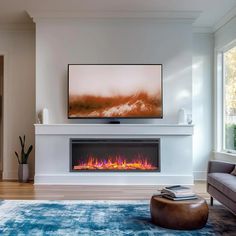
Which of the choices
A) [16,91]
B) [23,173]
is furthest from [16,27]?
[23,173]

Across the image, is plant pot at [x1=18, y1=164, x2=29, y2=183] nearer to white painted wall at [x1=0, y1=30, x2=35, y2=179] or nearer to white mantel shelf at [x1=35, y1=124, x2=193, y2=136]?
white painted wall at [x1=0, y1=30, x2=35, y2=179]

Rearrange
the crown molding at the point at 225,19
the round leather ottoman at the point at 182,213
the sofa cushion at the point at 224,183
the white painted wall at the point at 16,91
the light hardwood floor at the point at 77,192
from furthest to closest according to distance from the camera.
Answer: the white painted wall at the point at 16,91
the crown molding at the point at 225,19
the light hardwood floor at the point at 77,192
the sofa cushion at the point at 224,183
the round leather ottoman at the point at 182,213

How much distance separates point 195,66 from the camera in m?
6.45

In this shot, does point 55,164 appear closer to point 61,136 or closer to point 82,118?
point 61,136

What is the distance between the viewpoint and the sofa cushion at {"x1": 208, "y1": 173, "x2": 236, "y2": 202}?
336cm

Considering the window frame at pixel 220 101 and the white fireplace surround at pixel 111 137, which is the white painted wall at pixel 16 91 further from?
the window frame at pixel 220 101

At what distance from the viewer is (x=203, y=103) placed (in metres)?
6.44

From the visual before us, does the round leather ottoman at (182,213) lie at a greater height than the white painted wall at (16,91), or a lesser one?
lesser

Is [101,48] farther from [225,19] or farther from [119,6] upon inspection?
[225,19]

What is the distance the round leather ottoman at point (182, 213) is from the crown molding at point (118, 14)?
3.50 meters

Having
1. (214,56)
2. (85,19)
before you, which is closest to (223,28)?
(214,56)

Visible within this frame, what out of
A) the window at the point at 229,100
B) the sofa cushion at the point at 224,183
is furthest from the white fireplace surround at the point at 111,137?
the sofa cushion at the point at 224,183

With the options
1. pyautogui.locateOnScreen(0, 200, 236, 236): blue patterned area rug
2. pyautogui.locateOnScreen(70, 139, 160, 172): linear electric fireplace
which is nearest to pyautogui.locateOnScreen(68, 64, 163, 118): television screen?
pyautogui.locateOnScreen(70, 139, 160, 172): linear electric fireplace

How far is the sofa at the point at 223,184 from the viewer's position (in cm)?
337
